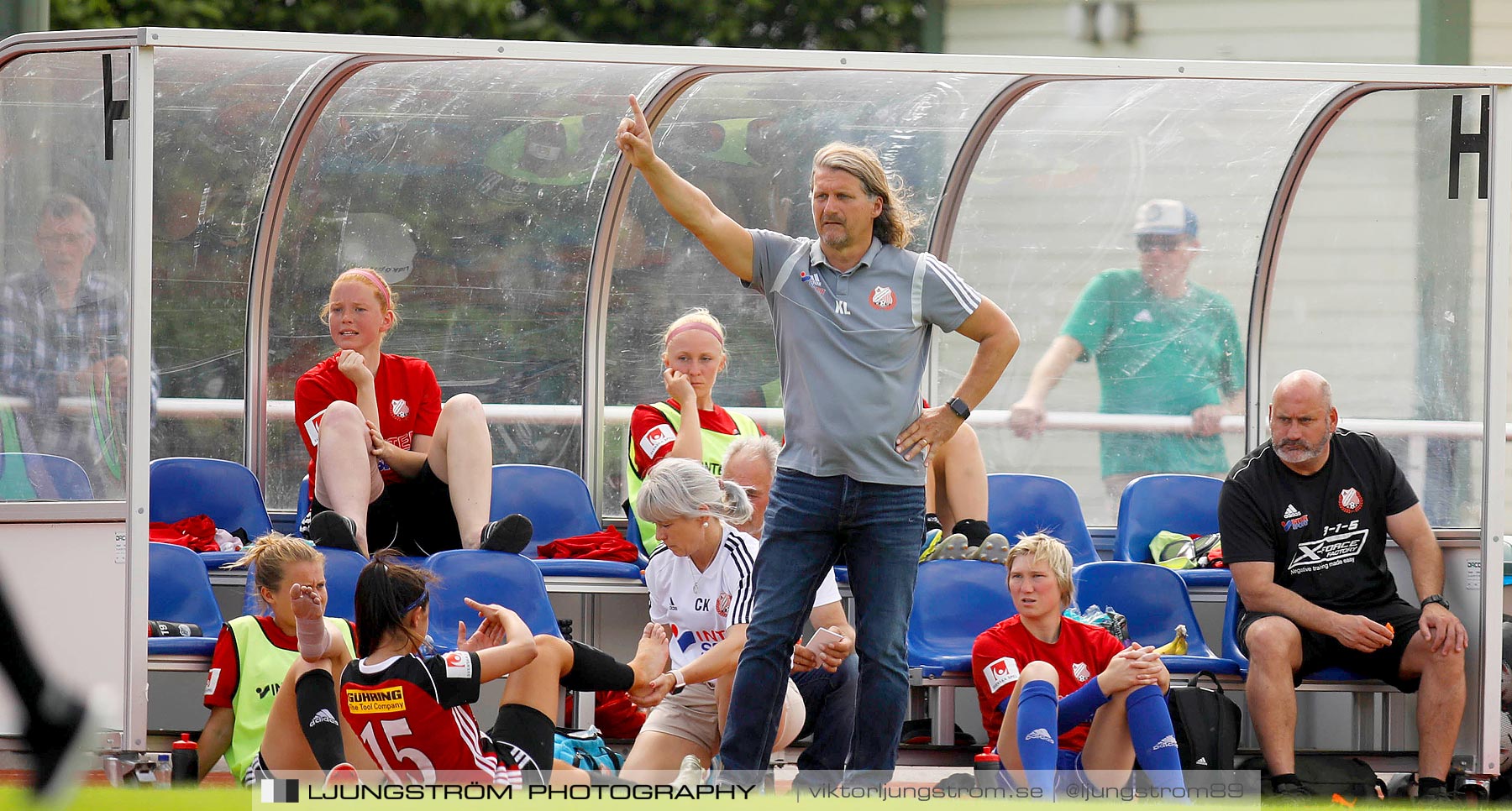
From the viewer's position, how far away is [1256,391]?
757 cm

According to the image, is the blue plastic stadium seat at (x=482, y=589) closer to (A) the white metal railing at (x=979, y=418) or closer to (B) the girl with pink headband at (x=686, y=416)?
(B) the girl with pink headband at (x=686, y=416)

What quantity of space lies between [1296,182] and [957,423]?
3374 mm

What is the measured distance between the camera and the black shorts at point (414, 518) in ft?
20.3

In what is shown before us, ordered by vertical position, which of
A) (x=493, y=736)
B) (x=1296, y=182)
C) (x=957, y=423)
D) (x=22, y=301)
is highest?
(x=1296, y=182)

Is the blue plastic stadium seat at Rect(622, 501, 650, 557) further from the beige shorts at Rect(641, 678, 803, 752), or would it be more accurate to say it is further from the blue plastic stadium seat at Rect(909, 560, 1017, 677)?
the beige shorts at Rect(641, 678, 803, 752)

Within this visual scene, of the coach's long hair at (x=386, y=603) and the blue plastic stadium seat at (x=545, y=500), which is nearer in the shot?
the coach's long hair at (x=386, y=603)

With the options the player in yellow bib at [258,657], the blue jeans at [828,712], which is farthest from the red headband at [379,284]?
the blue jeans at [828,712]

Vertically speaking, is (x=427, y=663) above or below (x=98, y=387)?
below

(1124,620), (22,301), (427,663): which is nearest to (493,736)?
(427,663)

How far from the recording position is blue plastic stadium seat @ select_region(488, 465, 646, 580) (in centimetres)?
680

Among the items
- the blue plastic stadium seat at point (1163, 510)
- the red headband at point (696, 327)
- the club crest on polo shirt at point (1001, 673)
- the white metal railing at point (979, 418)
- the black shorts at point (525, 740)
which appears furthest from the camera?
the blue plastic stadium seat at point (1163, 510)

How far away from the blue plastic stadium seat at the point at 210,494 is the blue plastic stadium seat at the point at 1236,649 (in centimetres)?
356

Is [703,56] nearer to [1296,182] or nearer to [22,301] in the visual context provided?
[22,301]

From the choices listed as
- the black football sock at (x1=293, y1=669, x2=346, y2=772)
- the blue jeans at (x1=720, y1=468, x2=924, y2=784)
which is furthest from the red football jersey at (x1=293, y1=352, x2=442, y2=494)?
the blue jeans at (x1=720, y1=468, x2=924, y2=784)
